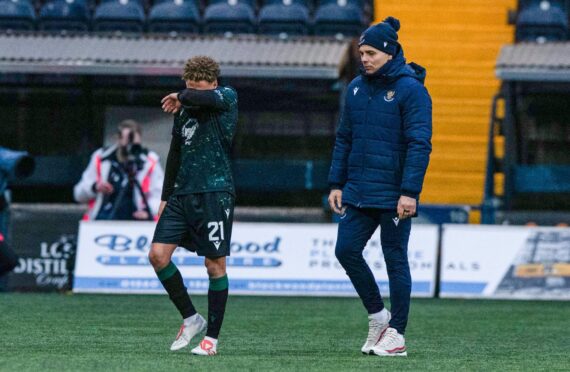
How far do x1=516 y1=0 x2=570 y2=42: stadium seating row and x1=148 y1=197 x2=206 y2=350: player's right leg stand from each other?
33.2ft

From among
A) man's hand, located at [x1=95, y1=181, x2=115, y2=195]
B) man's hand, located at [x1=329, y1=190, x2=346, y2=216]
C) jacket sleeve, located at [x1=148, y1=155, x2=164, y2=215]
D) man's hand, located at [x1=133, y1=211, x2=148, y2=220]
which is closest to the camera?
man's hand, located at [x1=329, y1=190, x2=346, y2=216]

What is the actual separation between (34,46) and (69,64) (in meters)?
0.62

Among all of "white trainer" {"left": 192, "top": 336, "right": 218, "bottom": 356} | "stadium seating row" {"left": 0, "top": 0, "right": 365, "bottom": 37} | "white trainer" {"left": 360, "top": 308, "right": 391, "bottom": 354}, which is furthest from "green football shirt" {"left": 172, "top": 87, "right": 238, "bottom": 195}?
"stadium seating row" {"left": 0, "top": 0, "right": 365, "bottom": 37}

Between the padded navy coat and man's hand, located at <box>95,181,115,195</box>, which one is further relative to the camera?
man's hand, located at <box>95,181,115,195</box>

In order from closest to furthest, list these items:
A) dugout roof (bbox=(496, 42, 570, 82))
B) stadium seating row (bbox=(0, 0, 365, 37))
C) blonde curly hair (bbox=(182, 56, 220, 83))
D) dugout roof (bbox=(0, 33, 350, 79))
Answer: blonde curly hair (bbox=(182, 56, 220, 83)), dugout roof (bbox=(496, 42, 570, 82)), dugout roof (bbox=(0, 33, 350, 79)), stadium seating row (bbox=(0, 0, 365, 37))

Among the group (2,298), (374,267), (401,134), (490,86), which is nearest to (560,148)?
(490,86)

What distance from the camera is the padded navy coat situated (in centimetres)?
790

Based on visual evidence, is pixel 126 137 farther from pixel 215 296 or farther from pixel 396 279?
pixel 396 279

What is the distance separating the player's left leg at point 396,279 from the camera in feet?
26.2

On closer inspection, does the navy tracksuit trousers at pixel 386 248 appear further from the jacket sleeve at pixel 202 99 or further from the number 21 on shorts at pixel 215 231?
the jacket sleeve at pixel 202 99

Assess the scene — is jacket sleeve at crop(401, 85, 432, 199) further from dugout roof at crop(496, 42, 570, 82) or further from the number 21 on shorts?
dugout roof at crop(496, 42, 570, 82)

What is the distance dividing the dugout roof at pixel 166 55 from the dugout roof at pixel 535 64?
1.83 m

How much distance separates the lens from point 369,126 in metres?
8.00

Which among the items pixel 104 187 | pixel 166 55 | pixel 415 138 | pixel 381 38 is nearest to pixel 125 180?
pixel 104 187
